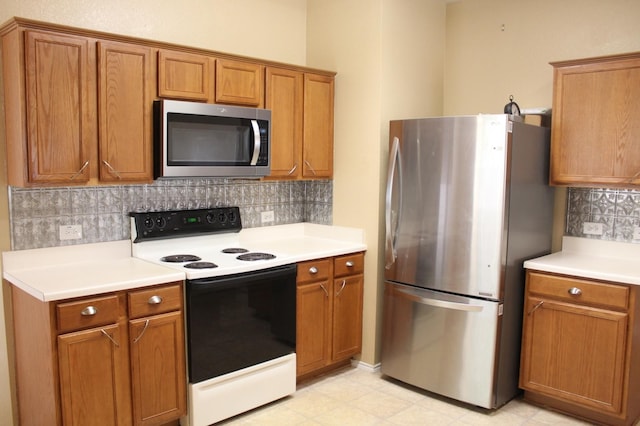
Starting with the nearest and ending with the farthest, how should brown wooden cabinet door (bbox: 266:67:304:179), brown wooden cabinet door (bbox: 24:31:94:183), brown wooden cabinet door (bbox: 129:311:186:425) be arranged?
brown wooden cabinet door (bbox: 24:31:94:183), brown wooden cabinet door (bbox: 129:311:186:425), brown wooden cabinet door (bbox: 266:67:304:179)

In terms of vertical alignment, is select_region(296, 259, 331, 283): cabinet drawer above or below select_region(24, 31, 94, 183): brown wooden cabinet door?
below

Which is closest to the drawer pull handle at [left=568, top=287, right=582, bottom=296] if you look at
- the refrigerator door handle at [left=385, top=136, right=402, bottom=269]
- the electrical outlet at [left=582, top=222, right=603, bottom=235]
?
the electrical outlet at [left=582, top=222, right=603, bottom=235]

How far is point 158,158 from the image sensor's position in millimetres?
2871

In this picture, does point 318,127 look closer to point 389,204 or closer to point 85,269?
point 389,204

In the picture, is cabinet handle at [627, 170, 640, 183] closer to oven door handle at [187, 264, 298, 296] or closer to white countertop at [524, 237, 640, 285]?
white countertop at [524, 237, 640, 285]

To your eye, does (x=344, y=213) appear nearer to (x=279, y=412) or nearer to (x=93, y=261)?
(x=279, y=412)

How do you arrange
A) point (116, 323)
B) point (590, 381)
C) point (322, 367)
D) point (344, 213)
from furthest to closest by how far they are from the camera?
point (344, 213) < point (322, 367) < point (590, 381) < point (116, 323)

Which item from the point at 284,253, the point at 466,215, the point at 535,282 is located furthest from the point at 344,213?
the point at 535,282

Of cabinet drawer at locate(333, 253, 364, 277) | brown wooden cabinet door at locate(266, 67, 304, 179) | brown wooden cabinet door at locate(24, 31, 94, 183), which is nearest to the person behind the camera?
brown wooden cabinet door at locate(24, 31, 94, 183)

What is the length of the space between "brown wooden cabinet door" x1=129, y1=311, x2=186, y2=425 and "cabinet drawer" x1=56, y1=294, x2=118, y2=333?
0.43 ft

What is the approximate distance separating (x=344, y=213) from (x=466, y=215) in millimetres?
1022

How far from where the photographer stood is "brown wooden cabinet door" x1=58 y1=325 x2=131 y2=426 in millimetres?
2344

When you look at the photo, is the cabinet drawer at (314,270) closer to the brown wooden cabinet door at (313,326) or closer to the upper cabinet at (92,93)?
the brown wooden cabinet door at (313,326)

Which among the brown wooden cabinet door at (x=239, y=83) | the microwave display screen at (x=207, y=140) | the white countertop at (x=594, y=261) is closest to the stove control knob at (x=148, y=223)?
the microwave display screen at (x=207, y=140)
